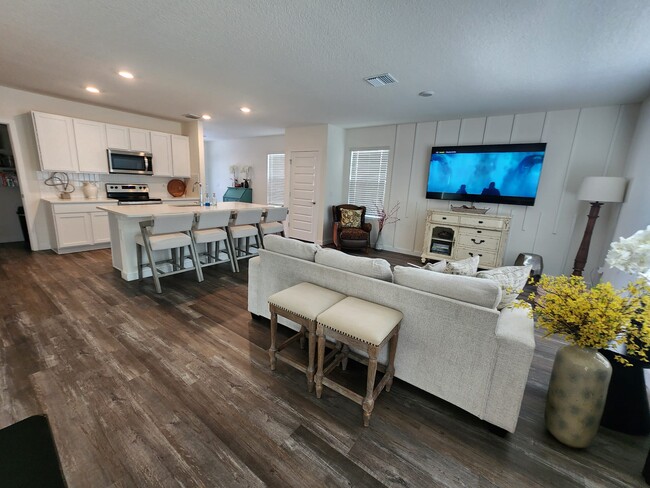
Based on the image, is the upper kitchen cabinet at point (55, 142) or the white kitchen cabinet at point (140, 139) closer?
the upper kitchen cabinet at point (55, 142)

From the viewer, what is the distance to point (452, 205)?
5.02 meters

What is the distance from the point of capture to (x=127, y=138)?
5.09 metres

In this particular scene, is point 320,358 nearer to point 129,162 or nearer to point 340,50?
point 340,50

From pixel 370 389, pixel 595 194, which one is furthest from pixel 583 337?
pixel 595 194

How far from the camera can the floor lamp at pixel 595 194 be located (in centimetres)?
329

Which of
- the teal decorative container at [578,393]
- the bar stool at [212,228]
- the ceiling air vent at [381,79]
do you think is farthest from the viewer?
the bar stool at [212,228]

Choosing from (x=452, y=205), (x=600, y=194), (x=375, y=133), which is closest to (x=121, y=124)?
(x=375, y=133)

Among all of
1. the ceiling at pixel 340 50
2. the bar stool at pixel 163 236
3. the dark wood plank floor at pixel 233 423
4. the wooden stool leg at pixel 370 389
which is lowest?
the dark wood plank floor at pixel 233 423

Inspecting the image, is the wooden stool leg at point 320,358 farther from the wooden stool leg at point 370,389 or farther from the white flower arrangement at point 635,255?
the white flower arrangement at point 635,255

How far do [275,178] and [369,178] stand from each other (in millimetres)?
2923

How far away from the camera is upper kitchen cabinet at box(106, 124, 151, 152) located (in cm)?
490

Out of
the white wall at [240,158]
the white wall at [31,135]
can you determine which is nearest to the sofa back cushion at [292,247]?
the white wall at [31,135]

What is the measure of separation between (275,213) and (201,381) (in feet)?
10.9

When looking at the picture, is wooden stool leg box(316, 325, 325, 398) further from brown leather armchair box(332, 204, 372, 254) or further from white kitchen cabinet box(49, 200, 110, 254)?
white kitchen cabinet box(49, 200, 110, 254)
